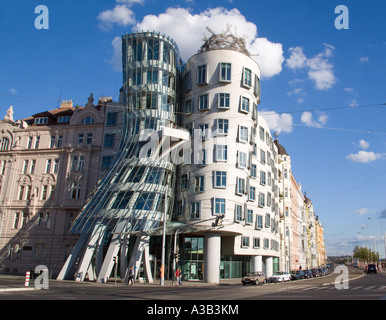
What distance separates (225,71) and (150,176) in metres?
16.4

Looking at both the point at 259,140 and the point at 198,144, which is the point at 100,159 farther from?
the point at 259,140

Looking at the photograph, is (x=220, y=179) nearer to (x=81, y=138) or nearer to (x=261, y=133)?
(x=261, y=133)

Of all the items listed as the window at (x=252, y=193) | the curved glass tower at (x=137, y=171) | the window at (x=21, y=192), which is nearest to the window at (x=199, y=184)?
the curved glass tower at (x=137, y=171)

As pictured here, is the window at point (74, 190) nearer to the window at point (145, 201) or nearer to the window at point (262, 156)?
the window at point (145, 201)

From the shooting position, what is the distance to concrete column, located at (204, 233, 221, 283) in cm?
4091

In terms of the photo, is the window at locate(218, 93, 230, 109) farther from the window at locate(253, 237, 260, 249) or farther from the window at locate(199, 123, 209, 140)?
the window at locate(253, 237, 260, 249)

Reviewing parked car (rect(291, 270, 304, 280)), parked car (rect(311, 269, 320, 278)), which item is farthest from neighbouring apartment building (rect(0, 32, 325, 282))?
parked car (rect(311, 269, 320, 278))

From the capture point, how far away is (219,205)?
42719 millimetres

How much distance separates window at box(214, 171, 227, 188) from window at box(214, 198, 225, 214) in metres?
1.66

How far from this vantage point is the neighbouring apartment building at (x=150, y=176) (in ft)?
135

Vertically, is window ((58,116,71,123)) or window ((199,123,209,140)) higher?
window ((58,116,71,123))

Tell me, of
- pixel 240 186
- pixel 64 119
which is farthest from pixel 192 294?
pixel 64 119
